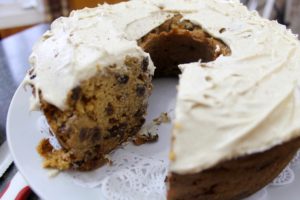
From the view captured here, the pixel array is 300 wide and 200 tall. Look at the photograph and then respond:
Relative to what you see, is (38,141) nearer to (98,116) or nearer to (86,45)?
(98,116)

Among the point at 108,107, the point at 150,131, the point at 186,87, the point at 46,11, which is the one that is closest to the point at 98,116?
the point at 108,107

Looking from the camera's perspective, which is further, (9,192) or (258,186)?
(9,192)

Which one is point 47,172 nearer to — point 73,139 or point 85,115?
point 73,139

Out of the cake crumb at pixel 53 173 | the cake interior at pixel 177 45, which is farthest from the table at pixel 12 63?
the cake interior at pixel 177 45

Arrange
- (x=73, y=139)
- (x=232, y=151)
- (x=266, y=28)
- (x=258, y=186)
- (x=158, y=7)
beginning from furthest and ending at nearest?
(x=158, y=7)
(x=266, y=28)
(x=73, y=139)
(x=258, y=186)
(x=232, y=151)

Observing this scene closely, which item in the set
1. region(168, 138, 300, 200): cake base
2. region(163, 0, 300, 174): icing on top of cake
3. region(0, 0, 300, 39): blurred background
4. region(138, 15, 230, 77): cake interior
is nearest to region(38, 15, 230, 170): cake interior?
region(138, 15, 230, 77): cake interior

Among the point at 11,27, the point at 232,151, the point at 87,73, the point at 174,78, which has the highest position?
the point at 87,73

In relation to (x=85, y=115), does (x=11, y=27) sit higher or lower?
lower

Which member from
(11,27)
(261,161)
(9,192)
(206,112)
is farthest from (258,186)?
(11,27)
